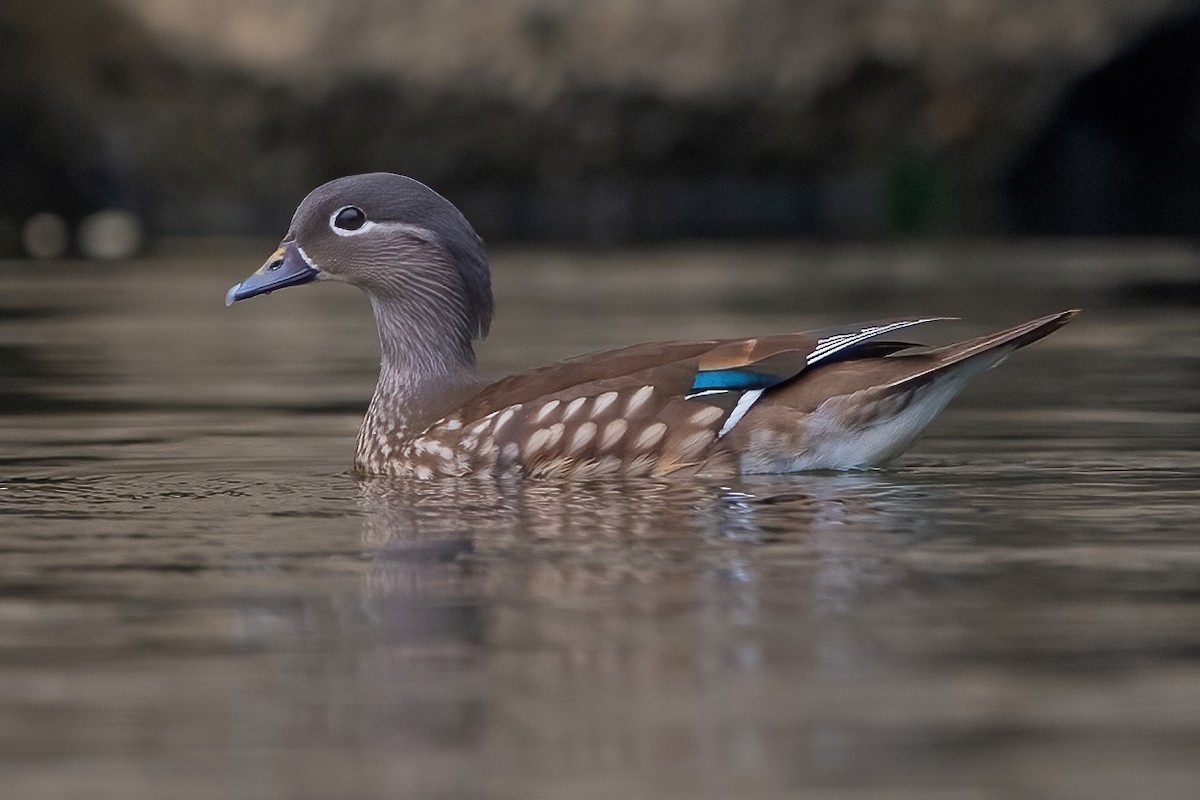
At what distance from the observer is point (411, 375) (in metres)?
7.28

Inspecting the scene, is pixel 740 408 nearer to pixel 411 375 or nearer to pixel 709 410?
pixel 709 410

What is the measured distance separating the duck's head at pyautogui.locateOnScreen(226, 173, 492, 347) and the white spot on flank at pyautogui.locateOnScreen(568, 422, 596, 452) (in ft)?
3.21

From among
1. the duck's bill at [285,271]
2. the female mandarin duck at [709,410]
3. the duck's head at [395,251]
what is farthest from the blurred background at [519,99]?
the female mandarin duck at [709,410]

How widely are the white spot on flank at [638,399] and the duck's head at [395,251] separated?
1024 mm

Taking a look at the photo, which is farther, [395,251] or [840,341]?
[395,251]

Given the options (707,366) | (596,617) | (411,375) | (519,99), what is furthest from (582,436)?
(519,99)

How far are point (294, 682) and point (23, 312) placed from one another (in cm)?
926

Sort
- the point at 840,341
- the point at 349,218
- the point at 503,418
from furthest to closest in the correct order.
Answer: the point at 349,218, the point at 503,418, the point at 840,341

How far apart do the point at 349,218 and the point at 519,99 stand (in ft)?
41.6

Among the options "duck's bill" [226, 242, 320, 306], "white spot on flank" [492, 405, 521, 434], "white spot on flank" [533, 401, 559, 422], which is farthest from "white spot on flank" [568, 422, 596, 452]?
"duck's bill" [226, 242, 320, 306]

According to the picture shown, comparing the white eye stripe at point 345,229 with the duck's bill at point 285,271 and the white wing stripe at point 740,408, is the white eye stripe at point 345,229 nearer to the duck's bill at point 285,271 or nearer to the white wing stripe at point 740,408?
the duck's bill at point 285,271

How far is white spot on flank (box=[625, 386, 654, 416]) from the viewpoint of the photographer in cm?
655

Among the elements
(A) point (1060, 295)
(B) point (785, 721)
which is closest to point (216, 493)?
(B) point (785, 721)

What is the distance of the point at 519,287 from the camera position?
14.1m
